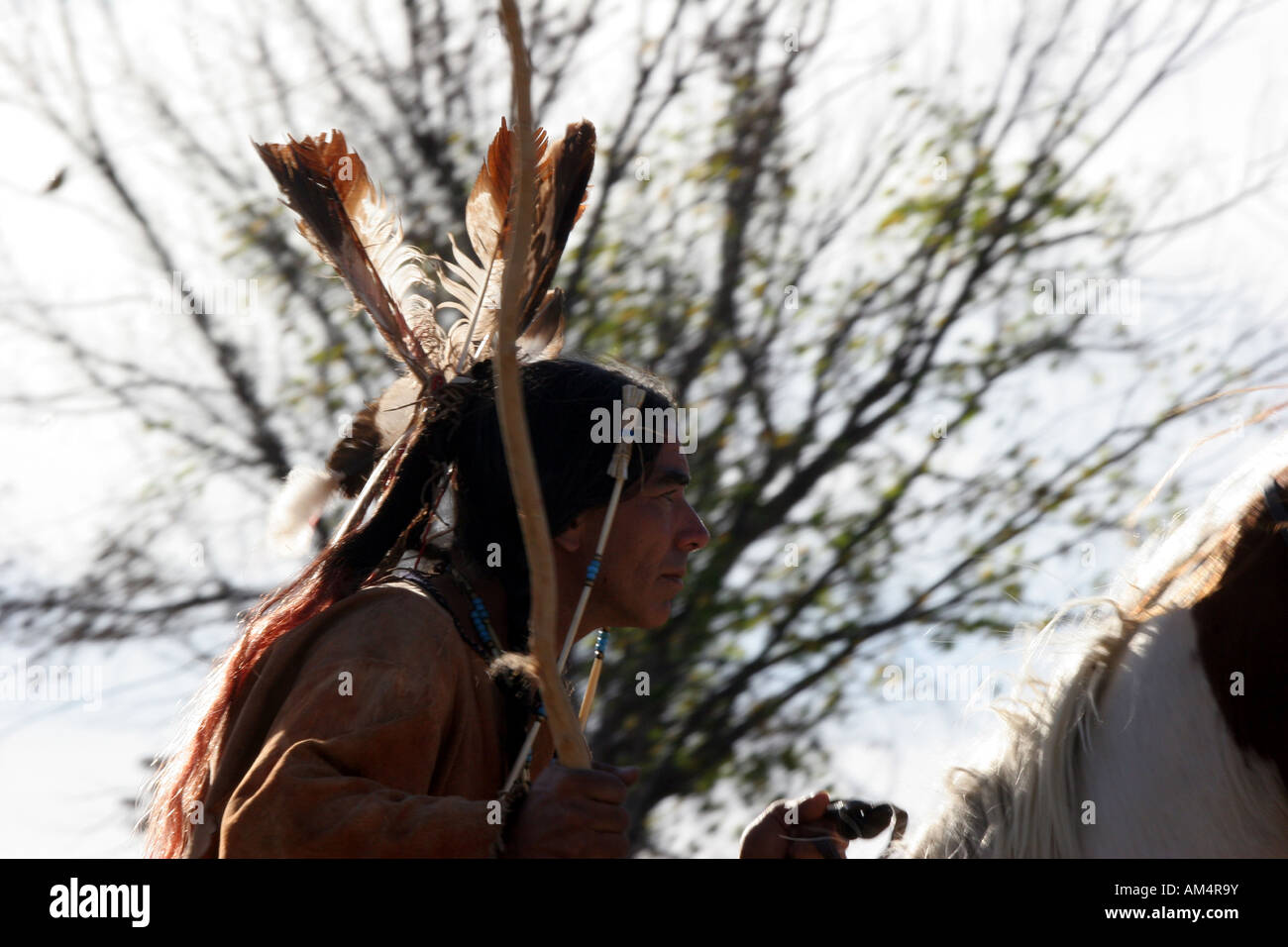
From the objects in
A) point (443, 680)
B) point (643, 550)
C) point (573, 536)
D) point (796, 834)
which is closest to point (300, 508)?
point (573, 536)

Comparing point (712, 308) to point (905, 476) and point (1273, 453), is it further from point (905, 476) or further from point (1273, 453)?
point (1273, 453)

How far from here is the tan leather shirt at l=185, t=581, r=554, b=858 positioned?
5.94 feet

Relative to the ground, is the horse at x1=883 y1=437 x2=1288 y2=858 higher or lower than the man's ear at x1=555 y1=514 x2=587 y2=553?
lower

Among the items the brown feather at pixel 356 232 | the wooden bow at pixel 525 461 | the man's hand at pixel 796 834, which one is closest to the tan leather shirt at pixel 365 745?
the wooden bow at pixel 525 461

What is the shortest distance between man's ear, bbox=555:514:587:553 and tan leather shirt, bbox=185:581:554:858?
0.98 feet

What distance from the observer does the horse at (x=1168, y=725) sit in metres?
1.90

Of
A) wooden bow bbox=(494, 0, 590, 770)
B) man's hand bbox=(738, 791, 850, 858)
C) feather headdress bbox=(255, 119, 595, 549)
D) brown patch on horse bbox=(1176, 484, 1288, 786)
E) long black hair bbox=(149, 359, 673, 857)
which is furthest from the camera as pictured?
feather headdress bbox=(255, 119, 595, 549)

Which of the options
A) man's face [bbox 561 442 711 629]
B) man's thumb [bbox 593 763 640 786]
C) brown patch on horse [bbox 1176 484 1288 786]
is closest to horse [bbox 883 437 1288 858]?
brown patch on horse [bbox 1176 484 1288 786]

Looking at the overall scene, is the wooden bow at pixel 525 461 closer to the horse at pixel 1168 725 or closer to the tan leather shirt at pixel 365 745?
the tan leather shirt at pixel 365 745

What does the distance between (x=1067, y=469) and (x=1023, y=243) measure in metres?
0.85

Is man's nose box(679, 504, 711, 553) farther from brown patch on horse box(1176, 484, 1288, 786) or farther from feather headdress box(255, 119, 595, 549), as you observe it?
brown patch on horse box(1176, 484, 1288, 786)
